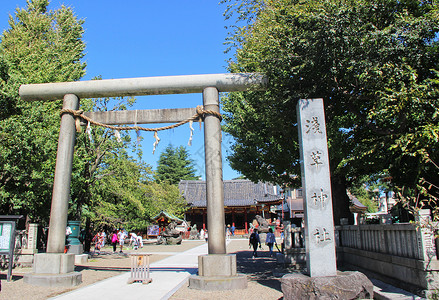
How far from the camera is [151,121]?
9414 millimetres

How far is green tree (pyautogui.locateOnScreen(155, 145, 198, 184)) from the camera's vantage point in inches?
2281

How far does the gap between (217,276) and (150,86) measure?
221 inches

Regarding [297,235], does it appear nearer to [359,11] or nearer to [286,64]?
[286,64]

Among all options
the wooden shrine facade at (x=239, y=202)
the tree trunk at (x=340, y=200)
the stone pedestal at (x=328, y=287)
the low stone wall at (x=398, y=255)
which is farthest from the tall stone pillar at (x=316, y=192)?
the wooden shrine facade at (x=239, y=202)

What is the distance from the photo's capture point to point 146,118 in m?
9.39

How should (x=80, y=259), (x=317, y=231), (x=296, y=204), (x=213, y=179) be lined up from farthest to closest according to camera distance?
(x=296, y=204) → (x=80, y=259) → (x=213, y=179) → (x=317, y=231)

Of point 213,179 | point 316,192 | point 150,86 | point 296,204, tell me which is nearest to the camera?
point 316,192

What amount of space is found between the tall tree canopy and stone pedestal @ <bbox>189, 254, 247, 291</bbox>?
14.5ft

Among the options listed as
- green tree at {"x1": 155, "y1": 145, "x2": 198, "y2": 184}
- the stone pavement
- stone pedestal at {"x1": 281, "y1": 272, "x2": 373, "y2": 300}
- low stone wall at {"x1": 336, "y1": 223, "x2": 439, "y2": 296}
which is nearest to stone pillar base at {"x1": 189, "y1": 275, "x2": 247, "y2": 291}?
the stone pavement

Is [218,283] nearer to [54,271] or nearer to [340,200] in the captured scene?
[54,271]

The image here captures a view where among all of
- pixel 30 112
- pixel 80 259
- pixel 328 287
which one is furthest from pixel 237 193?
pixel 328 287

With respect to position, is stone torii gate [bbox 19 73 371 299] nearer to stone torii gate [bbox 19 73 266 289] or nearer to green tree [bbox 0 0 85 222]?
stone torii gate [bbox 19 73 266 289]

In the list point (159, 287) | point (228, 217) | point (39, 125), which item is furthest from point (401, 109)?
point (228, 217)

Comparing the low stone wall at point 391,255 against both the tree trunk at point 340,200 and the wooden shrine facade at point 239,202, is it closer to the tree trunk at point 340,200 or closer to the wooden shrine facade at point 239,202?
the tree trunk at point 340,200
